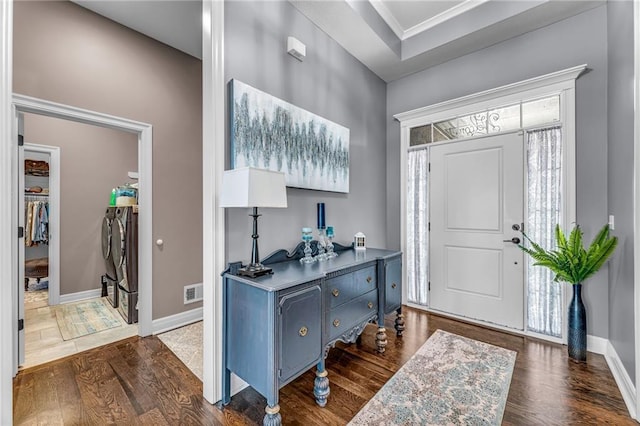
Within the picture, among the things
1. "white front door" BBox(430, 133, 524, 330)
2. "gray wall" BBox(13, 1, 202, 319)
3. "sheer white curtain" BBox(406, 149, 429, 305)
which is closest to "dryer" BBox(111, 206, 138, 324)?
"gray wall" BBox(13, 1, 202, 319)

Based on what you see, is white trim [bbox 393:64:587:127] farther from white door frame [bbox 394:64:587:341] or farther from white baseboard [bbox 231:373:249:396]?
white baseboard [bbox 231:373:249:396]

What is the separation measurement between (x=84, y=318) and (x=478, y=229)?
470 cm

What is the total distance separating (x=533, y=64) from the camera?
2.85 m

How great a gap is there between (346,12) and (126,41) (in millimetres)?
2211

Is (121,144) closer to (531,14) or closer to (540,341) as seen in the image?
(531,14)

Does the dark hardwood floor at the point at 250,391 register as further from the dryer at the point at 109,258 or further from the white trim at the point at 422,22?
the white trim at the point at 422,22

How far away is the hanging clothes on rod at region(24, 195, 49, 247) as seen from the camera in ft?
14.3

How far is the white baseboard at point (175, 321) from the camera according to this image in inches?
116

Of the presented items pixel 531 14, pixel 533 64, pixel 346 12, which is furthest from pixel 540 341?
pixel 346 12

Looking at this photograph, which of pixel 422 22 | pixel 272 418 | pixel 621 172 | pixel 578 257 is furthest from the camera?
pixel 422 22

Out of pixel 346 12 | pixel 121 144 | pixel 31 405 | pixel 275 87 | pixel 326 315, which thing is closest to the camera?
pixel 31 405

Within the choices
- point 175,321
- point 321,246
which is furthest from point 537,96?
point 175,321

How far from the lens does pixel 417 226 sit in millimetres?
3635

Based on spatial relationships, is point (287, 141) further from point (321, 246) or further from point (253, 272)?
point (253, 272)
